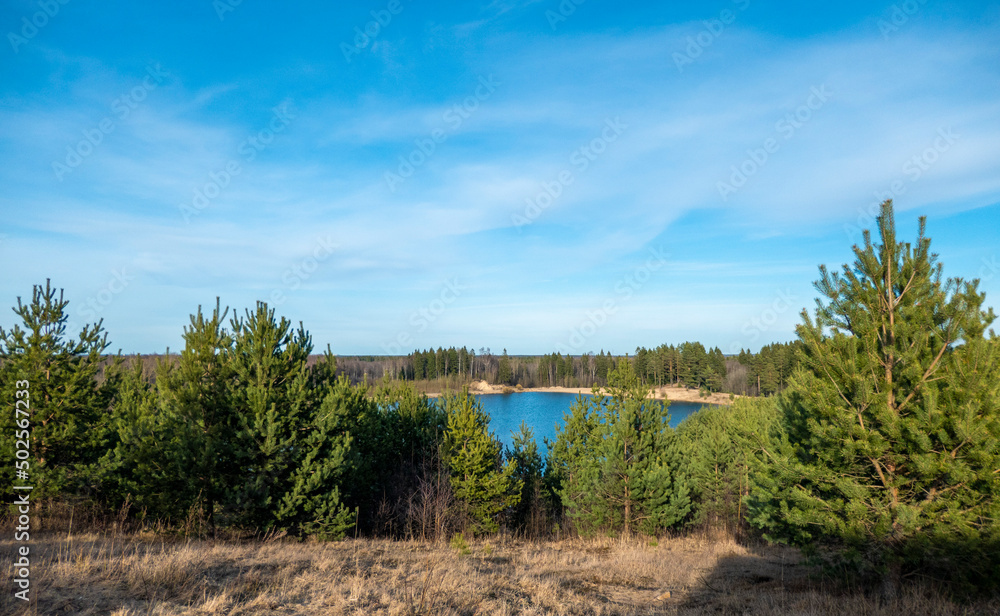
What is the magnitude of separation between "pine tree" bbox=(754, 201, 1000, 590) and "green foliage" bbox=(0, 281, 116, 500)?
16021 millimetres

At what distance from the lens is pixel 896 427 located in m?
6.49

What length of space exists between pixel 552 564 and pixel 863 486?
576 cm

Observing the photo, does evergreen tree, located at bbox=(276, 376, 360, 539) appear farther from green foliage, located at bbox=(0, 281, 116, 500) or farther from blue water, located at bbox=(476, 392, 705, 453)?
blue water, located at bbox=(476, 392, 705, 453)

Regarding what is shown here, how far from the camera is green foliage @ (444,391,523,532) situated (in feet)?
65.7

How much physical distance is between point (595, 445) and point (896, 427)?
1400 centimetres

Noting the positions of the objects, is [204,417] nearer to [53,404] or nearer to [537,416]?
[53,404]

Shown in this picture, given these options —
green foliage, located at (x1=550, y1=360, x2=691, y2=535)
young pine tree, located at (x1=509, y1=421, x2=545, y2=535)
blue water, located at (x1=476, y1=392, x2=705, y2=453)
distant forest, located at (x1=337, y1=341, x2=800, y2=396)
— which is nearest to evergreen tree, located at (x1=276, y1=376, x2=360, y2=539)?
green foliage, located at (x1=550, y1=360, x2=691, y2=535)

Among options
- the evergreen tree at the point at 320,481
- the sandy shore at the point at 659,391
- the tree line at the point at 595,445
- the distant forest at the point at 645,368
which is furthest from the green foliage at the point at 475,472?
the sandy shore at the point at 659,391

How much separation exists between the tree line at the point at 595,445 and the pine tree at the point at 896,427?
27mm

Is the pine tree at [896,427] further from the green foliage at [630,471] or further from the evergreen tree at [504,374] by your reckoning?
the evergreen tree at [504,374]

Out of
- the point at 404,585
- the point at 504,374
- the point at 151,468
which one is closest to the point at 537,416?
the point at 151,468

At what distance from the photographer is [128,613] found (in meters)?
5.16

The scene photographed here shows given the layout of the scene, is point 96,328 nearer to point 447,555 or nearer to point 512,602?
point 447,555

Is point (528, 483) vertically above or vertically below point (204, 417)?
below
